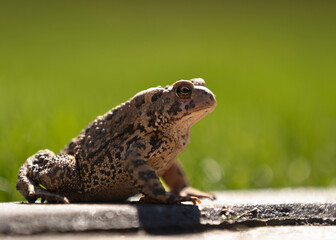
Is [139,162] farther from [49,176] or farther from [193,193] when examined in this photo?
[193,193]

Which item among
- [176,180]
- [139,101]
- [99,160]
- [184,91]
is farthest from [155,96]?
[176,180]

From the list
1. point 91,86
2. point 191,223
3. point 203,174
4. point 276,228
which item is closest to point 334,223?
point 276,228

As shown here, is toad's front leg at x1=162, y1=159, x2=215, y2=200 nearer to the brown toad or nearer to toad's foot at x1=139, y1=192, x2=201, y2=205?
the brown toad

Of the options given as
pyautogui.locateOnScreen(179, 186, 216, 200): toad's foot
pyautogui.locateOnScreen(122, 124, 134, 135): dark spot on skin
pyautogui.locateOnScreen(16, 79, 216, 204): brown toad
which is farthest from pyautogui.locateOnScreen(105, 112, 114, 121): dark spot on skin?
pyautogui.locateOnScreen(179, 186, 216, 200): toad's foot

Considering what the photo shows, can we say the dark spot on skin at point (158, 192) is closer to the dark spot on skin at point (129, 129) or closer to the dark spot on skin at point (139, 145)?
the dark spot on skin at point (139, 145)

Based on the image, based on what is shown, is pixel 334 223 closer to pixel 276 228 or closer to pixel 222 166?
pixel 276 228

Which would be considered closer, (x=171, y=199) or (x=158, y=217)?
(x=158, y=217)
